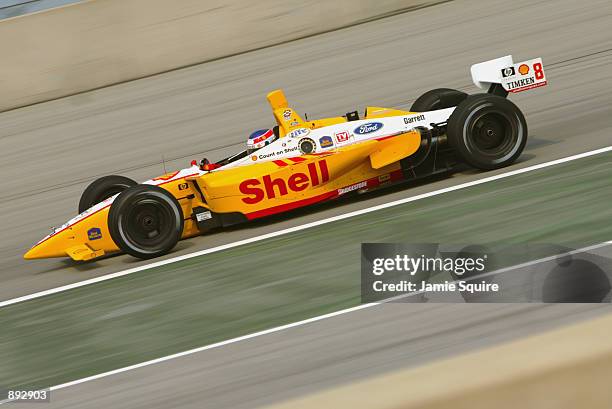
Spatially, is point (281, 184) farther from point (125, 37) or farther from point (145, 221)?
point (125, 37)

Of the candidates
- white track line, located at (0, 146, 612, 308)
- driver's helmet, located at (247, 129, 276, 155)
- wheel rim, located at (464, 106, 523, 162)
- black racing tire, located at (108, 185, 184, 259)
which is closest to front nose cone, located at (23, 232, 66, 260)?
white track line, located at (0, 146, 612, 308)

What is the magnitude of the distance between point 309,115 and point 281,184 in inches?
193

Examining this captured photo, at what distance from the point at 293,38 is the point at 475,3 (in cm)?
349

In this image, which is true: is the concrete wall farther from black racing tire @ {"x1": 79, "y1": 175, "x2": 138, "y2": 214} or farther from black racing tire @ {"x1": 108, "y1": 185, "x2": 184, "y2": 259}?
black racing tire @ {"x1": 108, "y1": 185, "x2": 184, "y2": 259}

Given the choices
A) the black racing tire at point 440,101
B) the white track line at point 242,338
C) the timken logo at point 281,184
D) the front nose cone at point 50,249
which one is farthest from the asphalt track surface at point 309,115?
the black racing tire at point 440,101

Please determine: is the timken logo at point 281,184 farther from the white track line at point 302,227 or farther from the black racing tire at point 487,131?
the black racing tire at point 487,131

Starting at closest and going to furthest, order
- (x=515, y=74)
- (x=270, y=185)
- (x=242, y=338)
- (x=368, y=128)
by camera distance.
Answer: (x=242, y=338), (x=270, y=185), (x=368, y=128), (x=515, y=74)

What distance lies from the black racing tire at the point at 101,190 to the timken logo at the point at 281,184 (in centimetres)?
137

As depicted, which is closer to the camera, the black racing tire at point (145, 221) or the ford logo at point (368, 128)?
the black racing tire at point (145, 221)

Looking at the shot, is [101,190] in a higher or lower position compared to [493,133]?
higher

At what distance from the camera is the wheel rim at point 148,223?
8648 mm

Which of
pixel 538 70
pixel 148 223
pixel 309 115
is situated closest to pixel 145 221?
pixel 148 223

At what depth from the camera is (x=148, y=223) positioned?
346 inches

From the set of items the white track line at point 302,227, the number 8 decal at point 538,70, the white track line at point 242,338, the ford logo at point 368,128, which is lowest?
the white track line at point 242,338
